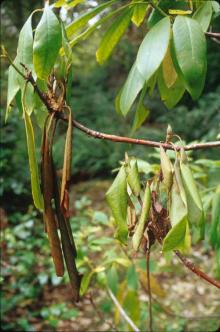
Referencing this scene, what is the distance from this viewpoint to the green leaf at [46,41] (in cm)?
48

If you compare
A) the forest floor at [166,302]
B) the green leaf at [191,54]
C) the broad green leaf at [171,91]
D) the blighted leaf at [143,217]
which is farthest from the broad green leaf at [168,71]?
the forest floor at [166,302]

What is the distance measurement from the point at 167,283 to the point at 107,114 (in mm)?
2670

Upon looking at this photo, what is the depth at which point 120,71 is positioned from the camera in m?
6.12

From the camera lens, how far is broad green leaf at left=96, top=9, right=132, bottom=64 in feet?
2.28

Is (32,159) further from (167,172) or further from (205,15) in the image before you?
(205,15)

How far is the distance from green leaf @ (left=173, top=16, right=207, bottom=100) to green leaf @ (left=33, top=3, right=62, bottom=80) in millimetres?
149

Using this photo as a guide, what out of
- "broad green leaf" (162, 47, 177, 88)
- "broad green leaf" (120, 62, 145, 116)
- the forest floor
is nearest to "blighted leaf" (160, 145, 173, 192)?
"broad green leaf" (120, 62, 145, 116)

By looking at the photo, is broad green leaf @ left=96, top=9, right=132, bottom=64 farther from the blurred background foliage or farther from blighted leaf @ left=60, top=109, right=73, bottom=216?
blighted leaf @ left=60, top=109, right=73, bottom=216

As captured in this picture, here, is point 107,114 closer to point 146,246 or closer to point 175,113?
point 175,113

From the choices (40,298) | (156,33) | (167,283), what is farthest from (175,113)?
(156,33)

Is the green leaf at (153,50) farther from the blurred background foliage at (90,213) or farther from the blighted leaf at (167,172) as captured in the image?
the blurred background foliage at (90,213)

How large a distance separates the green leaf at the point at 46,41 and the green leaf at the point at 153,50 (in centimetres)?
11

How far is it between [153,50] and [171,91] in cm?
23

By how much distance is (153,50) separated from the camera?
0.52 meters
